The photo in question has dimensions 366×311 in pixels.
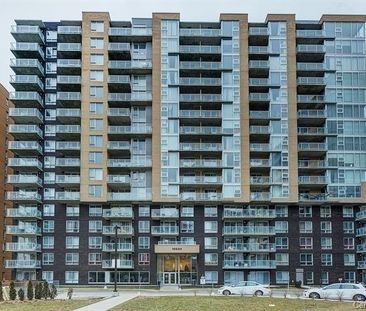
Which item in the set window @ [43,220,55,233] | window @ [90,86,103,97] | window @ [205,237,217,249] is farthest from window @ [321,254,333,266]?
window @ [90,86,103,97]

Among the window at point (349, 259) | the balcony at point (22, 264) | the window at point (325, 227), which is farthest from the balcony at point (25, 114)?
the window at point (349, 259)

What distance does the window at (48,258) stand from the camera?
8650cm

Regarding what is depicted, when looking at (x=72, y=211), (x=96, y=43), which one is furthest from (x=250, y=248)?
(x=96, y=43)

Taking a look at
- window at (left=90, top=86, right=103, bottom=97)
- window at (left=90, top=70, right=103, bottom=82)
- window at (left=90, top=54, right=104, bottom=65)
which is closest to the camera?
window at (left=90, top=86, right=103, bottom=97)

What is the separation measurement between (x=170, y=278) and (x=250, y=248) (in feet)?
37.4

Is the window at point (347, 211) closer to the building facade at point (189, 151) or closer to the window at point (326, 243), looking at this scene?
the building facade at point (189, 151)

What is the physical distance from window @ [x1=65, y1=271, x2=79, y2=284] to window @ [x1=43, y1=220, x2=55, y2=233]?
21.2 ft

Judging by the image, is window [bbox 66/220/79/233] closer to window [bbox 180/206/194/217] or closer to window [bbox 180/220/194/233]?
window [bbox 180/220/194/233]

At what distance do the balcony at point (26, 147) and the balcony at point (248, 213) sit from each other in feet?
90.4

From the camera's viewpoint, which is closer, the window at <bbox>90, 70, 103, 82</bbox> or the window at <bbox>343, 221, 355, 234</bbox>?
the window at <bbox>343, 221, 355, 234</bbox>

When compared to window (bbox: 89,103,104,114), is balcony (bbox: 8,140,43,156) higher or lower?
lower

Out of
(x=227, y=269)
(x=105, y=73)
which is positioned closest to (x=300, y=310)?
(x=227, y=269)

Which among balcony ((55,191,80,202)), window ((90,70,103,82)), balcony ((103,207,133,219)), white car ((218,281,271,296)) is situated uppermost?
window ((90,70,103,82))

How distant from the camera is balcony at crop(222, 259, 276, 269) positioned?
84.9 metres
